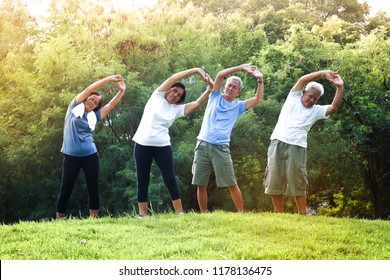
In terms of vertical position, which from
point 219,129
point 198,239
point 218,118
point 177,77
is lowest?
point 198,239

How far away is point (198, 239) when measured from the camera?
3621 mm

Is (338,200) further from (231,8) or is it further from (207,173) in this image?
(207,173)

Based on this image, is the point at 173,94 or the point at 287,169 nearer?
the point at 173,94

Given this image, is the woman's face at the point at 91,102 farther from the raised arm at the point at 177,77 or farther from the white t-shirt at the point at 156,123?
the raised arm at the point at 177,77

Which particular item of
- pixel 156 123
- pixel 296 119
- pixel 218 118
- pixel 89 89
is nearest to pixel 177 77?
pixel 156 123

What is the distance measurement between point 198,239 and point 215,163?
1152mm

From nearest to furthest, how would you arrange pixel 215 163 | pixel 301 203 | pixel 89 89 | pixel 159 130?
pixel 89 89
pixel 159 130
pixel 215 163
pixel 301 203

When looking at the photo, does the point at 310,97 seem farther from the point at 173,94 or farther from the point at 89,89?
the point at 89,89

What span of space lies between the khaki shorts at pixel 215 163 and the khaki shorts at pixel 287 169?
389 mm

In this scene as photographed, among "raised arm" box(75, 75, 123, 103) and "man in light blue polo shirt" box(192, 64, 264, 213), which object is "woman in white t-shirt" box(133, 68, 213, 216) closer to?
"man in light blue polo shirt" box(192, 64, 264, 213)

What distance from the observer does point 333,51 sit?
10430 millimetres

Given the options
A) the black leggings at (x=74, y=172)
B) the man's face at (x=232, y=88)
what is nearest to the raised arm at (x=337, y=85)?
the man's face at (x=232, y=88)
